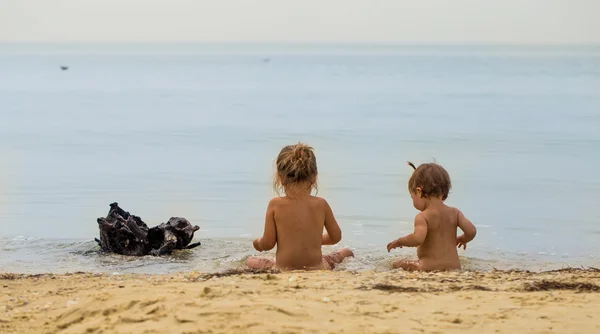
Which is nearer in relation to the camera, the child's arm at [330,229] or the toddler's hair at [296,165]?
the toddler's hair at [296,165]

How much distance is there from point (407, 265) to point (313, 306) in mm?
2704

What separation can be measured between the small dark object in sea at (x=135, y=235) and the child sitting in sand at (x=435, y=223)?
8.21ft

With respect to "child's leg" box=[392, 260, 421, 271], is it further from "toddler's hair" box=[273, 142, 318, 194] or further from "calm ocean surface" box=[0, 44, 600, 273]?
"toddler's hair" box=[273, 142, 318, 194]

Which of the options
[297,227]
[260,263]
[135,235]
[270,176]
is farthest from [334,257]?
[270,176]

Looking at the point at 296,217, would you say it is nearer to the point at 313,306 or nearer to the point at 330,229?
the point at 330,229

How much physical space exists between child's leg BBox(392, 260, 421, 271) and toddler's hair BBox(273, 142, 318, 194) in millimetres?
1106

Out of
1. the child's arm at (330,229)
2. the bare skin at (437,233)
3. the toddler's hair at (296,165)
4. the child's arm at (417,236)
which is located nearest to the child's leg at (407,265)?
the bare skin at (437,233)

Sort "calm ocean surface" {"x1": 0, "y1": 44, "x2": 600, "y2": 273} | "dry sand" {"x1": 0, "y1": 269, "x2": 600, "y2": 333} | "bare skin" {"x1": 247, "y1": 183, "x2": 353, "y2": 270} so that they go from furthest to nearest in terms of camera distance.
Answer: "calm ocean surface" {"x1": 0, "y1": 44, "x2": 600, "y2": 273}, "bare skin" {"x1": 247, "y1": 183, "x2": 353, "y2": 270}, "dry sand" {"x1": 0, "y1": 269, "x2": 600, "y2": 333}

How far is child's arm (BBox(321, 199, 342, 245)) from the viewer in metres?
7.21

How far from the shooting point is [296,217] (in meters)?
7.12

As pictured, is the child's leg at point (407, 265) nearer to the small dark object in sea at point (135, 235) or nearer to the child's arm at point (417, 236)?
the child's arm at point (417, 236)

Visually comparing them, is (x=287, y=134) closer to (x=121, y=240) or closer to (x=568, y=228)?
(x=568, y=228)

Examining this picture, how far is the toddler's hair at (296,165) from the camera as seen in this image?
699 centimetres

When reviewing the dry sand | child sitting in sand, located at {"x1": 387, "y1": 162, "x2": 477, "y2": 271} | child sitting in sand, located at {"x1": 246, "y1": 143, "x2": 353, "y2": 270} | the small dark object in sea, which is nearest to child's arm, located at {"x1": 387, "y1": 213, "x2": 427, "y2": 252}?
child sitting in sand, located at {"x1": 387, "y1": 162, "x2": 477, "y2": 271}
